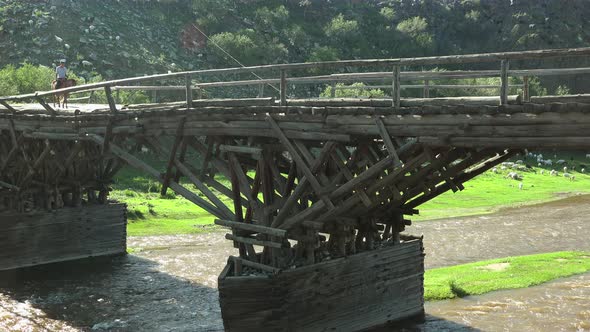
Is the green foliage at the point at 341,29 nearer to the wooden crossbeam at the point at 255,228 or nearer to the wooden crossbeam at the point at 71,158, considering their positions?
the wooden crossbeam at the point at 71,158

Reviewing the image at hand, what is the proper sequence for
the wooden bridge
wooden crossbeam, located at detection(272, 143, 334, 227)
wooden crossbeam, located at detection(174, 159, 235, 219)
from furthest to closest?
wooden crossbeam, located at detection(174, 159, 235, 219) < wooden crossbeam, located at detection(272, 143, 334, 227) < the wooden bridge

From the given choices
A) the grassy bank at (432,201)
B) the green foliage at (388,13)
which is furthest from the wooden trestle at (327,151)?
the green foliage at (388,13)

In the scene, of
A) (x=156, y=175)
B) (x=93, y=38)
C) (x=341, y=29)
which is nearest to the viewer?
(x=156, y=175)

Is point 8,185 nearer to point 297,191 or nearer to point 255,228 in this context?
point 255,228

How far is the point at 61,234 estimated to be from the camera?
2830 cm

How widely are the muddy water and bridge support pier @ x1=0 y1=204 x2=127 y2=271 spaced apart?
771 mm

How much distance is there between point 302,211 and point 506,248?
16.9 meters

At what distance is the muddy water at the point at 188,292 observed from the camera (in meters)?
19.4

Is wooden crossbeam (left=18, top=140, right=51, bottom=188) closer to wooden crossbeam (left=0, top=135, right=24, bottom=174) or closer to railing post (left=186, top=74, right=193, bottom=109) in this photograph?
wooden crossbeam (left=0, top=135, right=24, bottom=174)

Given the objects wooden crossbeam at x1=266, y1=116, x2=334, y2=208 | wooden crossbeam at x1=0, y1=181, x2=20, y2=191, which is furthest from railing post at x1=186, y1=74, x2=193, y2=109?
wooden crossbeam at x1=0, y1=181, x2=20, y2=191

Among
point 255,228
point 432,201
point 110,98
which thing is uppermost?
point 110,98

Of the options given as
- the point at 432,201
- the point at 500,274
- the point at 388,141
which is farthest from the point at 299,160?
the point at 432,201

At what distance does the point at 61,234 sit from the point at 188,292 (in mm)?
8314

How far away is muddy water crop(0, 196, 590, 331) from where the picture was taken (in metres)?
19.4
